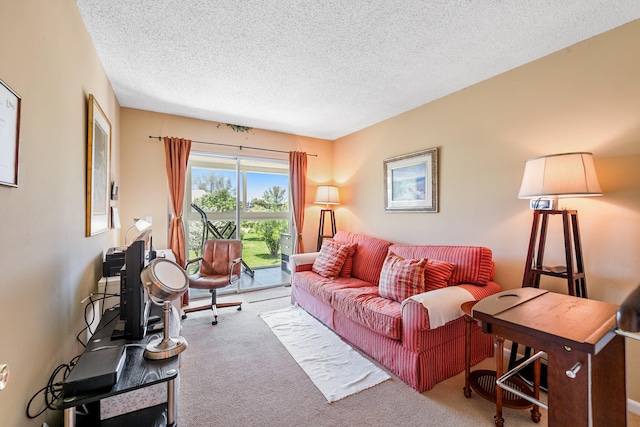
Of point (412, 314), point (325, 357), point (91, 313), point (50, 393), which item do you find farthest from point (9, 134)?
point (325, 357)

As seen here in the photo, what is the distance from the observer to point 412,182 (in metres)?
3.29

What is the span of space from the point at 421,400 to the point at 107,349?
6.22 ft

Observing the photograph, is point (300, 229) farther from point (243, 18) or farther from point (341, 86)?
point (243, 18)

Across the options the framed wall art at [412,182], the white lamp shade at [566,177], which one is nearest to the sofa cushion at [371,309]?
the framed wall art at [412,182]

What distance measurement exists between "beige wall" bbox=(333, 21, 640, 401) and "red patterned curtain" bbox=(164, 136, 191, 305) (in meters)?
2.82

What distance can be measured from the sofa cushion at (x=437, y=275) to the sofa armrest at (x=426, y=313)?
288 mm

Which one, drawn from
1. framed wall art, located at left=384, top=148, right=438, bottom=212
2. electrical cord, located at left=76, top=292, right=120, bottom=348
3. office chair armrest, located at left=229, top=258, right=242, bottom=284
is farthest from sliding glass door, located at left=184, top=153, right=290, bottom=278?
electrical cord, located at left=76, top=292, right=120, bottom=348

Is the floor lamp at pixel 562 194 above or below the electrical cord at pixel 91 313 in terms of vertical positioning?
above

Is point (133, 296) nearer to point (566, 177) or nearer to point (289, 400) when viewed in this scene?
point (289, 400)

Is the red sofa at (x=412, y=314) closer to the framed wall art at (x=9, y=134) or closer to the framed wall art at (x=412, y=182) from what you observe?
the framed wall art at (x=412, y=182)

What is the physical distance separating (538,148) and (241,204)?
3674mm

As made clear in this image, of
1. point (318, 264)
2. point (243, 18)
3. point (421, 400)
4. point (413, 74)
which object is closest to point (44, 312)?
point (243, 18)

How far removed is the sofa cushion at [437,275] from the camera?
2.33m

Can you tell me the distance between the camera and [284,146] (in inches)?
175
